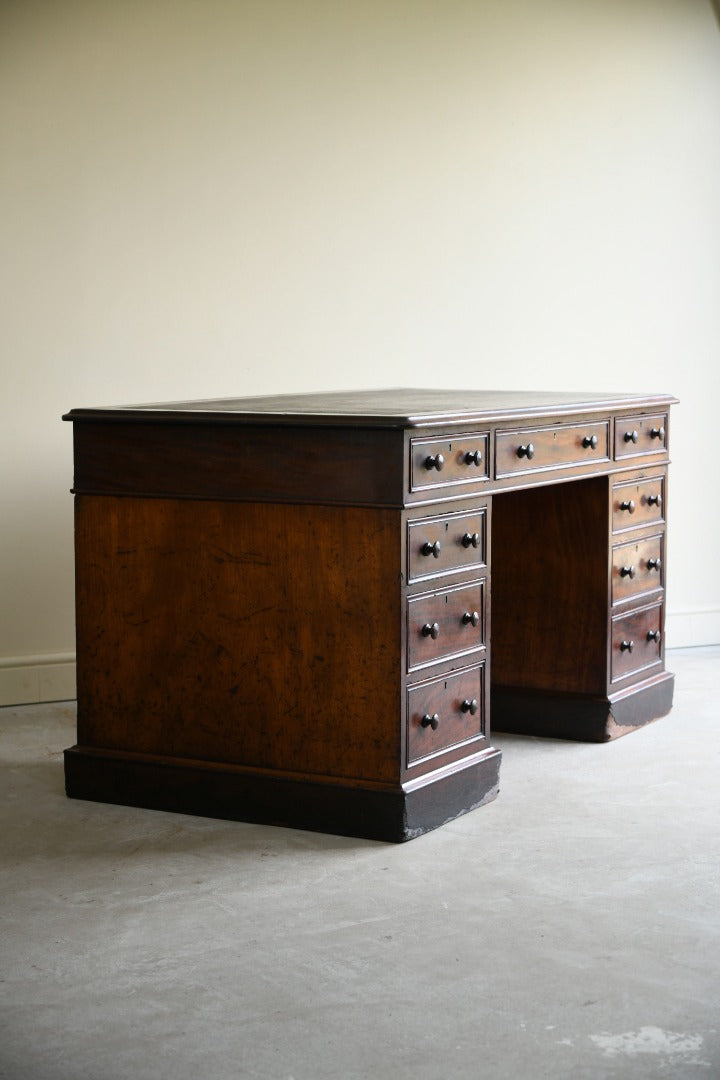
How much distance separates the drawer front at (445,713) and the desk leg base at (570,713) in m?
0.74

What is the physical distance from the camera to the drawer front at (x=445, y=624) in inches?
129

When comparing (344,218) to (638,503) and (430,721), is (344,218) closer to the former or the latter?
(638,503)

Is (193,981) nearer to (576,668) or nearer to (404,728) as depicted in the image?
(404,728)

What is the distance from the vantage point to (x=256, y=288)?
4.95m

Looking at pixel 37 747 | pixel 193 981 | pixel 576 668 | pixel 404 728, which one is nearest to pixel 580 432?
pixel 576 668

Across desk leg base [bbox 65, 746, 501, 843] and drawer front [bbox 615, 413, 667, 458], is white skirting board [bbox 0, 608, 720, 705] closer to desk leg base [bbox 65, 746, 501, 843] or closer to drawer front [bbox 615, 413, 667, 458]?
desk leg base [bbox 65, 746, 501, 843]

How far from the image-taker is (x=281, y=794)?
3.34 m

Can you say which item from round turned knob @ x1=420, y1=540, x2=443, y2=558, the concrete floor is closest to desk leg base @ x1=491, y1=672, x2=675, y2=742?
the concrete floor

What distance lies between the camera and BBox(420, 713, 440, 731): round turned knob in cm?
331

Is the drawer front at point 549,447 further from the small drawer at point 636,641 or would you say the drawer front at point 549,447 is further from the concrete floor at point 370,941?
the concrete floor at point 370,941

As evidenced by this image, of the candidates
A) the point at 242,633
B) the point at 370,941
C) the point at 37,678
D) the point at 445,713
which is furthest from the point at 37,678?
the point at 370,941

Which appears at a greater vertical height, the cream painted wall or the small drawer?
the cream painted wall

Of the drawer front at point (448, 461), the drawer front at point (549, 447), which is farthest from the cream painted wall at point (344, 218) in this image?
the drawer front at point (448, 461)

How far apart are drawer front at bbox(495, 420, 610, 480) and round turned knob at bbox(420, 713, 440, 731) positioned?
2.06 feet
